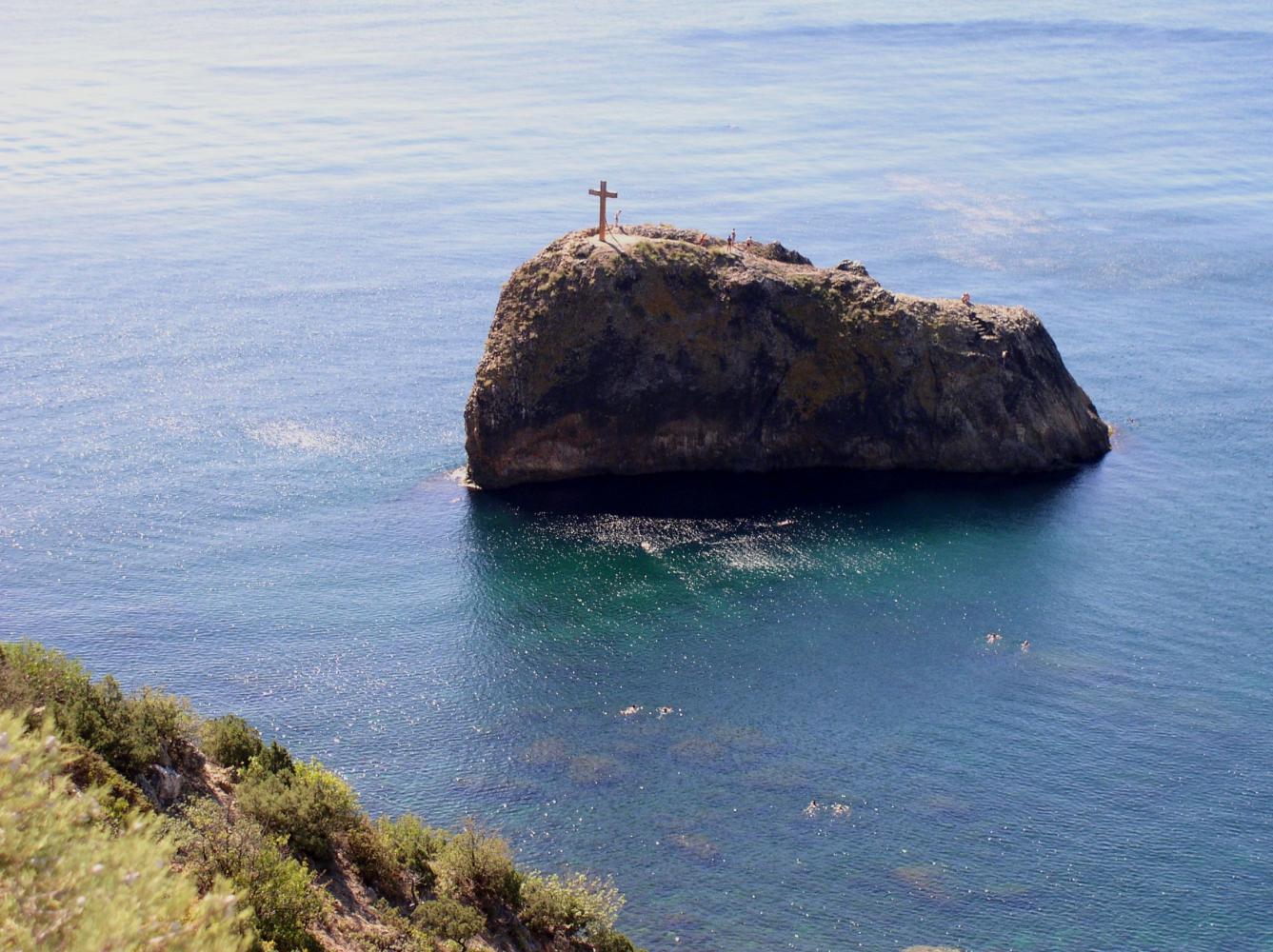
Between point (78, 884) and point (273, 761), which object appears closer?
point (78, 884)

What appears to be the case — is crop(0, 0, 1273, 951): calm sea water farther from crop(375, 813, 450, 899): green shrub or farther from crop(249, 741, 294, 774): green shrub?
crop(249, 741, 294, 774): green shrub

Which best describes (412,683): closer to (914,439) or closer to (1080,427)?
(914,439)

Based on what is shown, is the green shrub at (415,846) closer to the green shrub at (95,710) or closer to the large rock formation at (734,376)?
the green shrub at (95,710)

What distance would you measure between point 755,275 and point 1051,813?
38434 mm

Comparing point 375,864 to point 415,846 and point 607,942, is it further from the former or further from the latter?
point 607,942

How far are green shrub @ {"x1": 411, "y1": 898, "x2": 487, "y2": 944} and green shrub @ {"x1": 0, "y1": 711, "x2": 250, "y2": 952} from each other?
29.5 feet

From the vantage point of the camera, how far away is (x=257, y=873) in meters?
32.8

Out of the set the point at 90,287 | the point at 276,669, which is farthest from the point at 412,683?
the point at 90,287

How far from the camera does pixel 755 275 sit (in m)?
78.0

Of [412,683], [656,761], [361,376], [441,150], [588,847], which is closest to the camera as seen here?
[588,847]

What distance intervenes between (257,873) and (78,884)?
8.73 m

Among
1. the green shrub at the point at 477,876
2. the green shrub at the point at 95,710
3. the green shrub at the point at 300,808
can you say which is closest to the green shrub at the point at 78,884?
the green shrub at the point at 95,710

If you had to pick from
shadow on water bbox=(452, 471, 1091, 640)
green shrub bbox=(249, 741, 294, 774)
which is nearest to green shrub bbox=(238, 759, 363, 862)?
green shrub bbox=(249, 741, 294, 774)

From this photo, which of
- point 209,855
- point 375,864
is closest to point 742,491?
point 375,864
